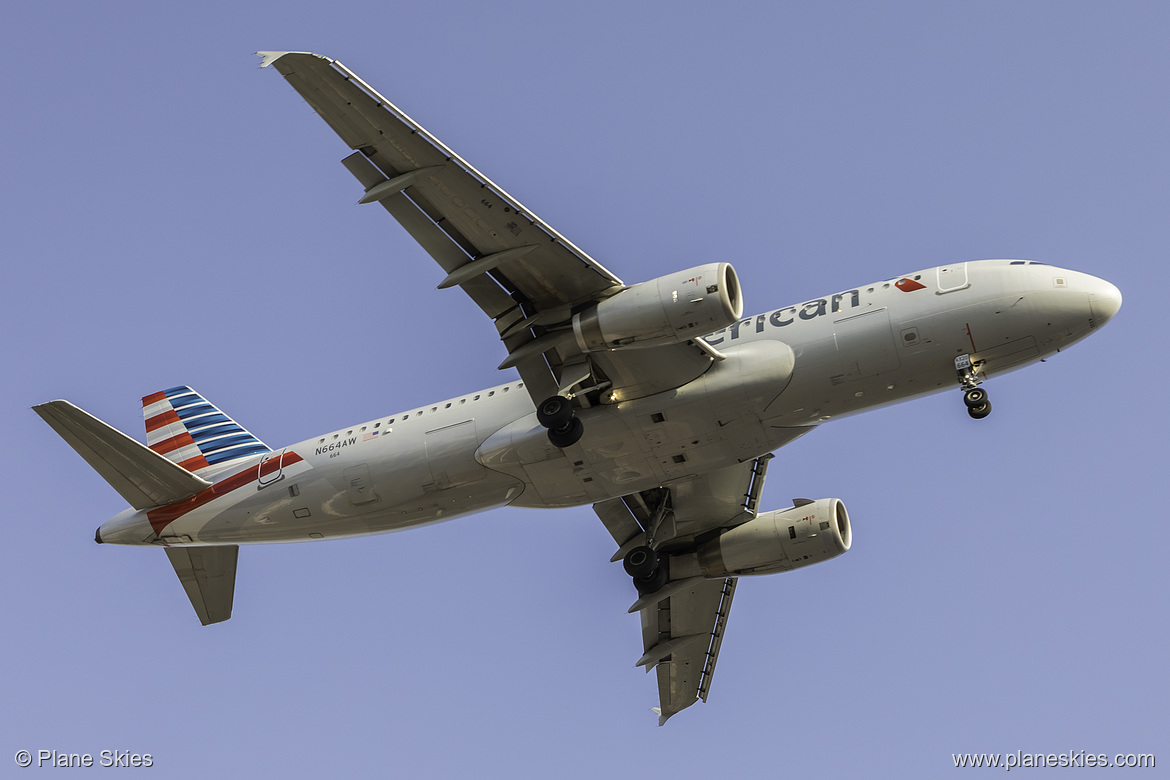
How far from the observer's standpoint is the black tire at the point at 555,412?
1141 inches

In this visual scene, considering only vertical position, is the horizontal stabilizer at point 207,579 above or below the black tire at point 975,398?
below

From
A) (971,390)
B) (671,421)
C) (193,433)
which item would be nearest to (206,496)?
(193,433)

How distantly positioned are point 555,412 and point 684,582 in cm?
991

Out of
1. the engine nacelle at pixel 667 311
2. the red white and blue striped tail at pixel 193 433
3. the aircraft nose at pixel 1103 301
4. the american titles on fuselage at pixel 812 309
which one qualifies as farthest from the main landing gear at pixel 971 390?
the red white and blue striped tail at pixel 193 433

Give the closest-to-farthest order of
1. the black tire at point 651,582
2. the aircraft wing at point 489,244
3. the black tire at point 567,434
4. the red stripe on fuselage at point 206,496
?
the aircraft wing at point 489,244
the black tire at point 567,434
the red stripe on fuselage at point 206,496
the black tire at point 651,582

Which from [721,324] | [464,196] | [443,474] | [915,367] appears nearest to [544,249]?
[464,196]

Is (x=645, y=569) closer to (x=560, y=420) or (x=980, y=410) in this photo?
(x=560, y=420)

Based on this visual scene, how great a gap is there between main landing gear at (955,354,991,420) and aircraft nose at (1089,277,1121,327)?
10.1 feet

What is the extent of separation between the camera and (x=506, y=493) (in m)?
31.5

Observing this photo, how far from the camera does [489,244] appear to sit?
28266 millimetres

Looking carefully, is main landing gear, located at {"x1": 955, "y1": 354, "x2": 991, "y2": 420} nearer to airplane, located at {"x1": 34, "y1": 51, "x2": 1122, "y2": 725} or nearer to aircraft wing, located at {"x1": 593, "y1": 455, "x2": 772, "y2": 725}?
airplane, located at {"x1": 34, "y1": 51, "x2": 1122, "y2": 725}

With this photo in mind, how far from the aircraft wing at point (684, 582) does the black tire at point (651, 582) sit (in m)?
0.19

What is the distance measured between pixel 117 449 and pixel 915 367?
21.4 metres

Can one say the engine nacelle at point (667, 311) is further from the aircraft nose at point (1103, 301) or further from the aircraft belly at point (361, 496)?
the aircraft nose at point (1103, 301)
